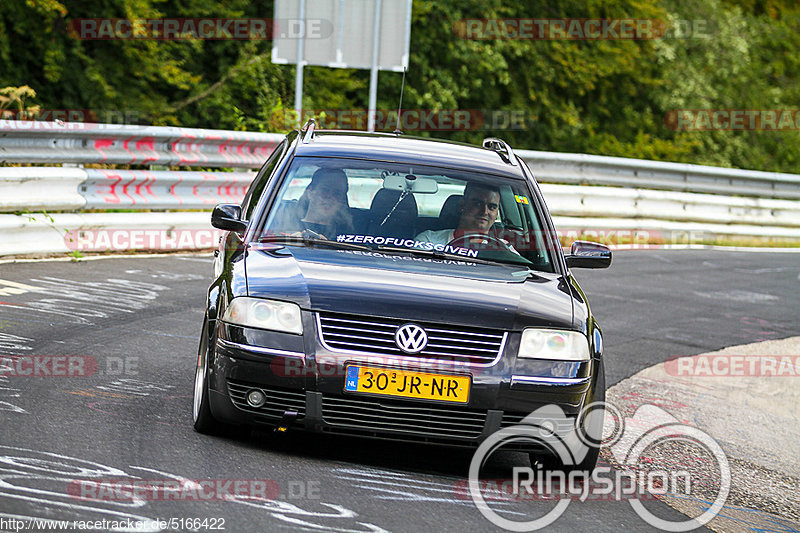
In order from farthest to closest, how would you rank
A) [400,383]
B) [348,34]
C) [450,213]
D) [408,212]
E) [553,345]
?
→ 1. [348,34]
2. [450,213]
3. [408,212]
4. [553,345]
5. [400,383]

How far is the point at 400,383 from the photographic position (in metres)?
5.43

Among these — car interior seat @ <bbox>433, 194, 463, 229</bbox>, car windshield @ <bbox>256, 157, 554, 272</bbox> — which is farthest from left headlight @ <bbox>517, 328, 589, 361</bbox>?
car interior seat @ <bbox>433, 194, 463, 229</bbox>

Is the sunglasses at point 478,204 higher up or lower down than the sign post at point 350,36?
lower down

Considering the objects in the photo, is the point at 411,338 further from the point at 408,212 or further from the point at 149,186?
the point at 149,186

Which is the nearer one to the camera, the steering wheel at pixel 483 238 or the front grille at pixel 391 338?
the front grille at pixel 391 338

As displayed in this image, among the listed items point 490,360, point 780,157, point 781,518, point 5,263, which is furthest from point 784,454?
point 780,157

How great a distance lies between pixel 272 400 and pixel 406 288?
0.79 m

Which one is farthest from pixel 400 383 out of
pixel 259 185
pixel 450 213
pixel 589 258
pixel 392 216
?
pixel 259 185

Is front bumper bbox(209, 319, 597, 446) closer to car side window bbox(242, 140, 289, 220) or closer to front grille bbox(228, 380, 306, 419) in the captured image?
front grille bbox(228, 380, 306, 419)

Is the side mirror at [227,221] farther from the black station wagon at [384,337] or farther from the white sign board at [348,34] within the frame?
the white sign board at [348,34]

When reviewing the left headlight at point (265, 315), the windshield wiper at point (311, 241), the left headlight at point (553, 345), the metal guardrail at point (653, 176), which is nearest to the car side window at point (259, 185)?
the windshield wiper at point (311, 241)

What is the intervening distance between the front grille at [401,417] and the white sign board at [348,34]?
16363 mm

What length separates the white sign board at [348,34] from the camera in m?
21.4

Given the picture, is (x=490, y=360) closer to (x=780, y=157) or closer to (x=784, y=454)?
(x=784, y=454)
